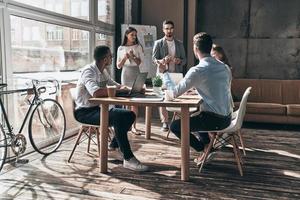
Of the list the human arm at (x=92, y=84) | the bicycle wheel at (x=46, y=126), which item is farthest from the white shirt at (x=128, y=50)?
the human arm at (x=92, y=84)

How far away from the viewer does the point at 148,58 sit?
6488 mm

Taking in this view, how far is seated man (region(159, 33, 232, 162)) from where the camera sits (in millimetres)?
3117

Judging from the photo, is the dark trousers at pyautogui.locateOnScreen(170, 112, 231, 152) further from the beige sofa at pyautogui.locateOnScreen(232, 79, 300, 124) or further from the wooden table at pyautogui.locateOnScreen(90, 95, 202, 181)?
the beige sofa at pyautogui.locateOnScreen(232, 79, 300, 124)

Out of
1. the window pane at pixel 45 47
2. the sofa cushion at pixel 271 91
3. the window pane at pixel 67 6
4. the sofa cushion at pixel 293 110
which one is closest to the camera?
the window pane at pixel 45 47

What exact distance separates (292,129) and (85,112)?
369 centimetres

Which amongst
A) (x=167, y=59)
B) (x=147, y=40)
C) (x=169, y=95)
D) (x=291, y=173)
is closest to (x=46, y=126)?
(x=169, y=95)

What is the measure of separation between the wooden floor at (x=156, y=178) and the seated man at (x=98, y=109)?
0.17 meters

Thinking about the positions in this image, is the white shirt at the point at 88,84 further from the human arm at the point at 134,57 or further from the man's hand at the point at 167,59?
the man's hand at the point at 167,59

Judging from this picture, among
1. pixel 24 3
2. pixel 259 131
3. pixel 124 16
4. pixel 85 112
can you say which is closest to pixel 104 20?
pixel 124 16

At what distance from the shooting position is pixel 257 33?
6.48 m

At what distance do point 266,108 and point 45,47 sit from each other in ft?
11.7

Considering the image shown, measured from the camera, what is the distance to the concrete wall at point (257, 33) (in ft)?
20.7

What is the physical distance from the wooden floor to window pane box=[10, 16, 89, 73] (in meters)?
1.09

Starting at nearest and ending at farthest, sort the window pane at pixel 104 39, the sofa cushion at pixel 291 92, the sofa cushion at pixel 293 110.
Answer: the sofa cushion at pixel 293 110
the window pane at pixel 104 39
the sofa cushion at pixel 291 92
